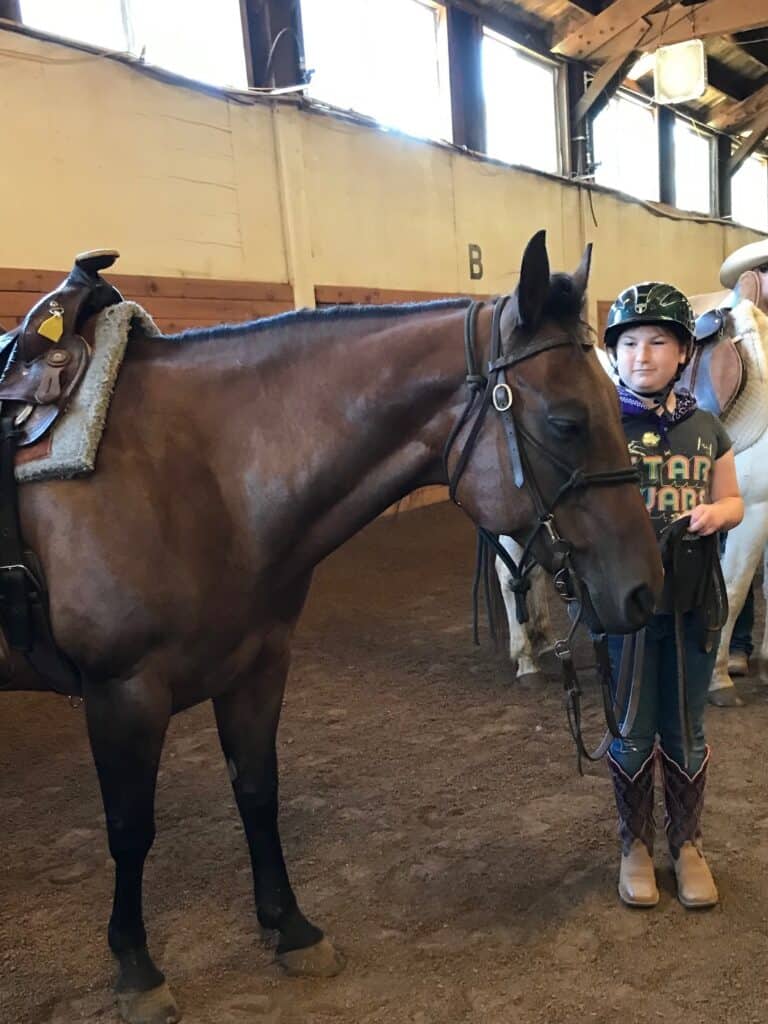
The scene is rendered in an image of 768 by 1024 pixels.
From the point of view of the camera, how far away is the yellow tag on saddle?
1432 millimetres

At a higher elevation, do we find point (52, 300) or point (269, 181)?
point (269, 181)

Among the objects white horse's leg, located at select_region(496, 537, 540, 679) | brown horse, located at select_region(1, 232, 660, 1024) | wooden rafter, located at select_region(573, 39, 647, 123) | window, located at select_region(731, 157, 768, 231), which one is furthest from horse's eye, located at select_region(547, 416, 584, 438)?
window, located at select_region(731, 157, 768, 231)

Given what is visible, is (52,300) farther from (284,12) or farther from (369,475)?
(284,12)

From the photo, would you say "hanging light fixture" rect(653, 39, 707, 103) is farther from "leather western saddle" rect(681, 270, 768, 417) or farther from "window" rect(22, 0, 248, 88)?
"leather western saddle" rect(681, 270, 768, 417)

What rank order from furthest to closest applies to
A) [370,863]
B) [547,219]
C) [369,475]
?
[547,219], [370,863], [369,475]

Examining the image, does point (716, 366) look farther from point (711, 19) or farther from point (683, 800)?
point (711, 19)

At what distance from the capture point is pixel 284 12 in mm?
4984


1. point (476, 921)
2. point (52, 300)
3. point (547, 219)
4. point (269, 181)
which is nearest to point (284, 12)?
point (269, 181)

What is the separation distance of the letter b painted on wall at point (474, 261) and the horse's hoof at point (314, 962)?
19.9ft

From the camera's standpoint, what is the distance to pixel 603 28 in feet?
24.1

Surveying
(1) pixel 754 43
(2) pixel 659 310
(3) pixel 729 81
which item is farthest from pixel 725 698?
(3) pixel 729 81

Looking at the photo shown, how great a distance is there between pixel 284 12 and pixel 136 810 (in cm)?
511

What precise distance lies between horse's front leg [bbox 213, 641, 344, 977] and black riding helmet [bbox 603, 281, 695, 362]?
100 cm

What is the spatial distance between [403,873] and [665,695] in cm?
79
